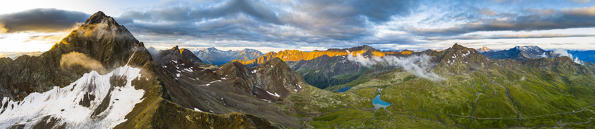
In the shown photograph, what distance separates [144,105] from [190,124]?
110ft

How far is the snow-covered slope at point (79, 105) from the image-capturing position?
359ft

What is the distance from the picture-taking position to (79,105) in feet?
389

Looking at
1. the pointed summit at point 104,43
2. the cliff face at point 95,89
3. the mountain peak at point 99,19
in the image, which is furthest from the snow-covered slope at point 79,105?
the mountain peak at point 99,19

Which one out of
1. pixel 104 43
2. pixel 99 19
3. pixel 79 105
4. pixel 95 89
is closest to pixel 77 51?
pixel 104 43

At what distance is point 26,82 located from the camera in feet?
→ 404

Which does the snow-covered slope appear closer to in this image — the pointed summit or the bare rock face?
the bare rock face

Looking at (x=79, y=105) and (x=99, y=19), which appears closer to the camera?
(x=79, y=105)

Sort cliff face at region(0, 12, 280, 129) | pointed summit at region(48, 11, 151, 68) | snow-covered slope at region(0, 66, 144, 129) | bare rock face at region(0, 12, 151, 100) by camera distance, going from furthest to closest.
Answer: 1. pointed summit at region(48, 11, 151, 68)
2. bare rock face at region(0, 12, 151, 100)
3. snow-covered slope at region(0, 66, 144, 129)
4. cliff face at region(0, 12, 280, 129)

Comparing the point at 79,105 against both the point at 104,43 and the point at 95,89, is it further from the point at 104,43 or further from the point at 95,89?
the point at 104,43

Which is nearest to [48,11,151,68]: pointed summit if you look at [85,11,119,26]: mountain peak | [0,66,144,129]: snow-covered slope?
[85,11,119,26]: mountain peak

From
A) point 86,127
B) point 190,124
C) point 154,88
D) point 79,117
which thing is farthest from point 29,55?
point 190,124

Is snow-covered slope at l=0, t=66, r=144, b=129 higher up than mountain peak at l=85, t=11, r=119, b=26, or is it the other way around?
mountain peak at l=85, t=11, r=119, b=26

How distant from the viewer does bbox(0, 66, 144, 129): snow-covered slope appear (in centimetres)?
10950

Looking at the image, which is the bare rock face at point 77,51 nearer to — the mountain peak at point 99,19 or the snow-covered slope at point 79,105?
the mountain peak at point 99,19
